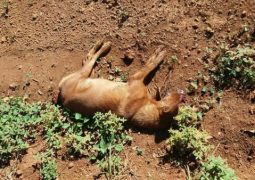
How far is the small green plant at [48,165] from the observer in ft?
24.4

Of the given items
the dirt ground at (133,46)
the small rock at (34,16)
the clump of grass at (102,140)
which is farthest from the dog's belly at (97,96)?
the small rock at (34,16)

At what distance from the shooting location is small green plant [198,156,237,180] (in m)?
6.80

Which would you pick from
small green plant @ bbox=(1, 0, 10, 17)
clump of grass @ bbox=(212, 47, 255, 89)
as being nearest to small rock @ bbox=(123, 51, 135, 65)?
clump of grass @ bbox=(212, 47, 255, 89)

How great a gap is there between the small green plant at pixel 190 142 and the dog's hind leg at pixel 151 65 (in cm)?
89

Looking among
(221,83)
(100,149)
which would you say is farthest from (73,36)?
(221,83)

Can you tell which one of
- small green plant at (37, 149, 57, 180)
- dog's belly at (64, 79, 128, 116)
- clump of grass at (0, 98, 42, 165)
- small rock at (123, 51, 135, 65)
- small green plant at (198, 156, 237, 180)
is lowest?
small green plant at (37, 149, 57, 180)

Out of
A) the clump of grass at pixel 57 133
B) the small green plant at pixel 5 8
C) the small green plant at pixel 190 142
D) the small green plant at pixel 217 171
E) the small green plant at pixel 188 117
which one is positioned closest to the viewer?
the small green plant at pixel 217 171

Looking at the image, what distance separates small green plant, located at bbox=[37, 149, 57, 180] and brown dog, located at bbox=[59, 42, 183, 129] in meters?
0.75

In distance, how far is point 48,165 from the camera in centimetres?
749

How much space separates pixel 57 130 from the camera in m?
7.79

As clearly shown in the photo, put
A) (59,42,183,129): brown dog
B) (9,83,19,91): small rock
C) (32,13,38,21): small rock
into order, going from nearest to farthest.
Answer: (59,42,183,129): brown dog < (9,83,19,91): small rock < (32,13,38,21): small rock

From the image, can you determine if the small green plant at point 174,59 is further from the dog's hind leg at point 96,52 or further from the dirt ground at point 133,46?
the dog's hind leg at point 96,52

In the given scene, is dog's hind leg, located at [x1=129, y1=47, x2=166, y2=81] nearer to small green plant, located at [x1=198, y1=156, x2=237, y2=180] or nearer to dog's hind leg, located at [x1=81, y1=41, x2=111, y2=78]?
dog's hind leg, located at [x1=81, y1=41, x2=111, y2=78]

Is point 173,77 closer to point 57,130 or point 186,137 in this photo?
point 186,137
